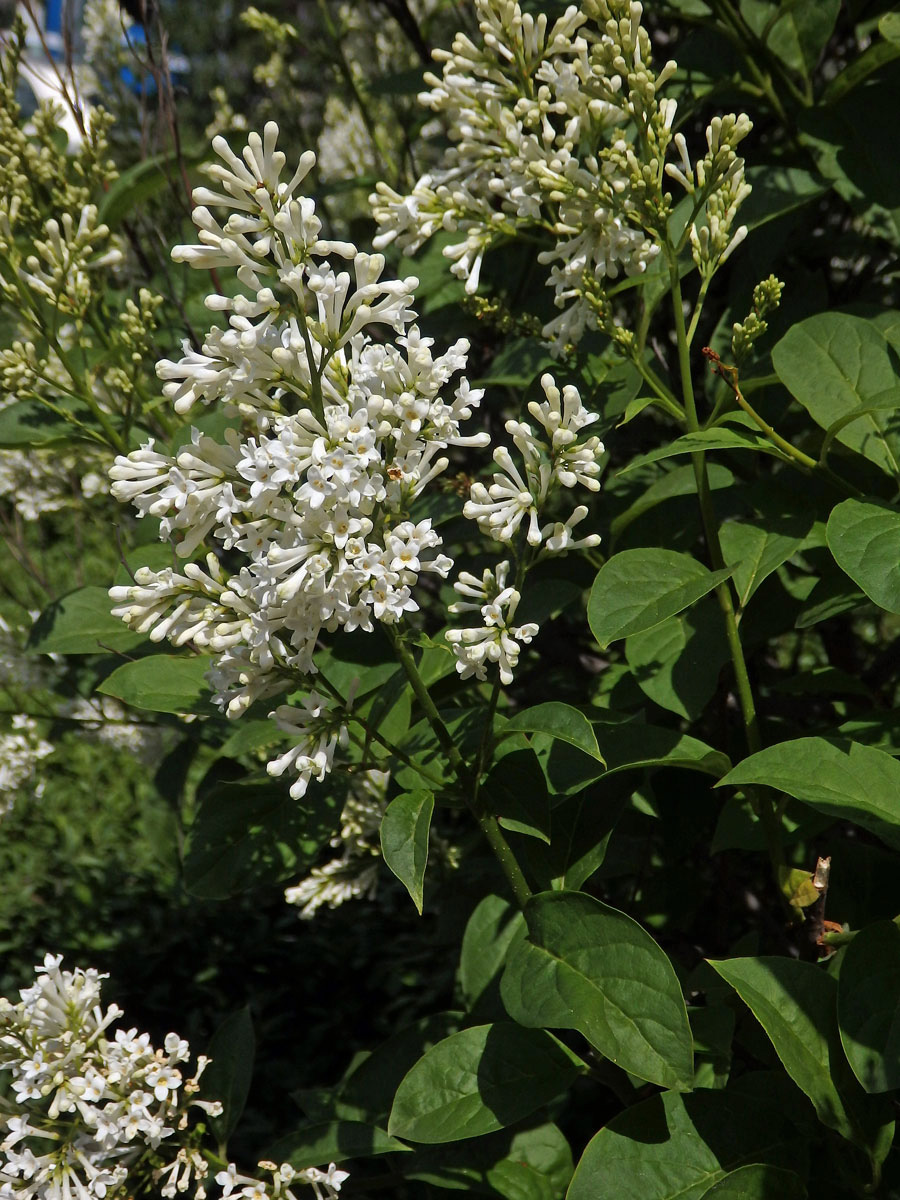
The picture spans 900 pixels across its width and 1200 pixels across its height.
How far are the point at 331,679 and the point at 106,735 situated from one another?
145 cm

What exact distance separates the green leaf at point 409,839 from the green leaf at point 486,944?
782mm

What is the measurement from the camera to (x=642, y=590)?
71.2 inches

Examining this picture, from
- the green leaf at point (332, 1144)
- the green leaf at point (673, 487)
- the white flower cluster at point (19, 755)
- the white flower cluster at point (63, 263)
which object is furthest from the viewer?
→ the white flower cluster at point (19, 755)

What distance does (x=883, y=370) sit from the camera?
6.79ft

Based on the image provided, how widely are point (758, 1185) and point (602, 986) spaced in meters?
0.42

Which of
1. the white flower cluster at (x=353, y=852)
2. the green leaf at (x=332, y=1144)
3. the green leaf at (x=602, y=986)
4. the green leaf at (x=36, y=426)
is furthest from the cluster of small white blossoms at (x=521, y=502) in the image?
the green leaf at (x=36, y=426)

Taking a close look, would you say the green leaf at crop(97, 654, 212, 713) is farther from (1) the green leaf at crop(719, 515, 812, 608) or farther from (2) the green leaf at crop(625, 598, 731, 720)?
(1) the green leaf at crop(719, 515, 812, 608)

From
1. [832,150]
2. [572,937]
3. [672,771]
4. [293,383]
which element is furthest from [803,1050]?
[832,150]

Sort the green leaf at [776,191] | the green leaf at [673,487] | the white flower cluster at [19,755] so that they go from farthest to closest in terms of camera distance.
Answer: the white flower cluster at [19,755] → the green leaf at [776,191] → the green leaf at [673,487]

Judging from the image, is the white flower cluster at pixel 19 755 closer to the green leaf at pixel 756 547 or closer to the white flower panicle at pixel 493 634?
the white flower panicle at pixel 493 634

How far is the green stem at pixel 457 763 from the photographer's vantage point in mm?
1701

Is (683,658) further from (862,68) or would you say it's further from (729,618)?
(862,68)

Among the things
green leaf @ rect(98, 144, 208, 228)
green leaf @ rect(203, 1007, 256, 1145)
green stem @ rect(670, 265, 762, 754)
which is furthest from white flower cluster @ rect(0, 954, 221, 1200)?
green leaf @ rect(98, 144, 208, 228)

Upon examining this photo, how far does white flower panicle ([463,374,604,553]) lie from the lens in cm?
163
